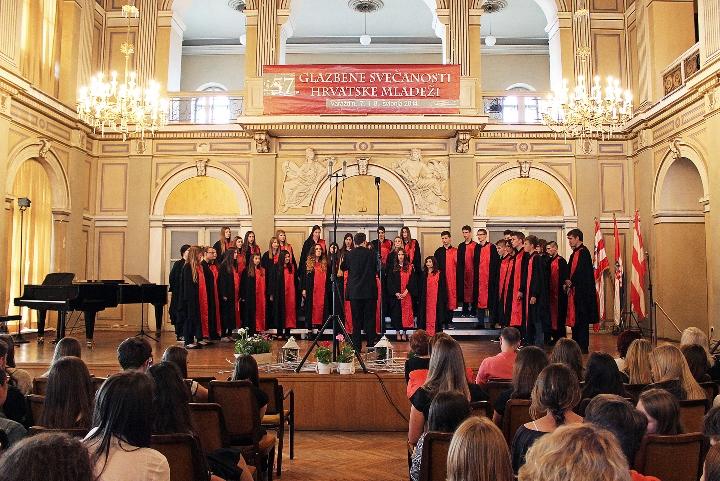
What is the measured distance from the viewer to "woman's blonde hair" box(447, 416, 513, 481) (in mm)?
1729

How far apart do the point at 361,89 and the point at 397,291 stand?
12.6ft

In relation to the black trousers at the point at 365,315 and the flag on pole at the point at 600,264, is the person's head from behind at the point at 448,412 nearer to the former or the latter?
the black trousers at the point at 365,315

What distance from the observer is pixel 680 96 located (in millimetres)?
9836

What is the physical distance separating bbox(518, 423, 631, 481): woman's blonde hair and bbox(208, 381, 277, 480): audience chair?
273 centimetres

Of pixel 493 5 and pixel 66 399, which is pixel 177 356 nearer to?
pixel 66 399

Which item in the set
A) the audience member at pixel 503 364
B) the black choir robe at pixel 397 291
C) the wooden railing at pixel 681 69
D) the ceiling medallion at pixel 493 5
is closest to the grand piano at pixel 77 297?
the black choir robe at pixel 397 291

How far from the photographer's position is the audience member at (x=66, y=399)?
2758mm

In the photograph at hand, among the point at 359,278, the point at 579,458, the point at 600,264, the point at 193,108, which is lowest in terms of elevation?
the point at 579,458

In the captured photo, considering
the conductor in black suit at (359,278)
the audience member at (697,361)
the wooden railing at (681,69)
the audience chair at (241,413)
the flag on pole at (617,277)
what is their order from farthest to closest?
1. the flag on pole at (617,277)
2. the wooden railing at (681,69)
3. the conductor in black suit at (359,278)
4. the audience member at (697,361)
5. the audience chair at (241,413)

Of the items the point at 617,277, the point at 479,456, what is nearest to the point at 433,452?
the point at 479,456

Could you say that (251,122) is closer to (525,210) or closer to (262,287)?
(262,287)

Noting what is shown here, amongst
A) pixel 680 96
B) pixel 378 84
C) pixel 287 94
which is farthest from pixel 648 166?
pixel 287 94

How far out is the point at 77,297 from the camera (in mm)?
8227

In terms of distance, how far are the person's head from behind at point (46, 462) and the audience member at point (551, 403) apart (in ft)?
6.24
